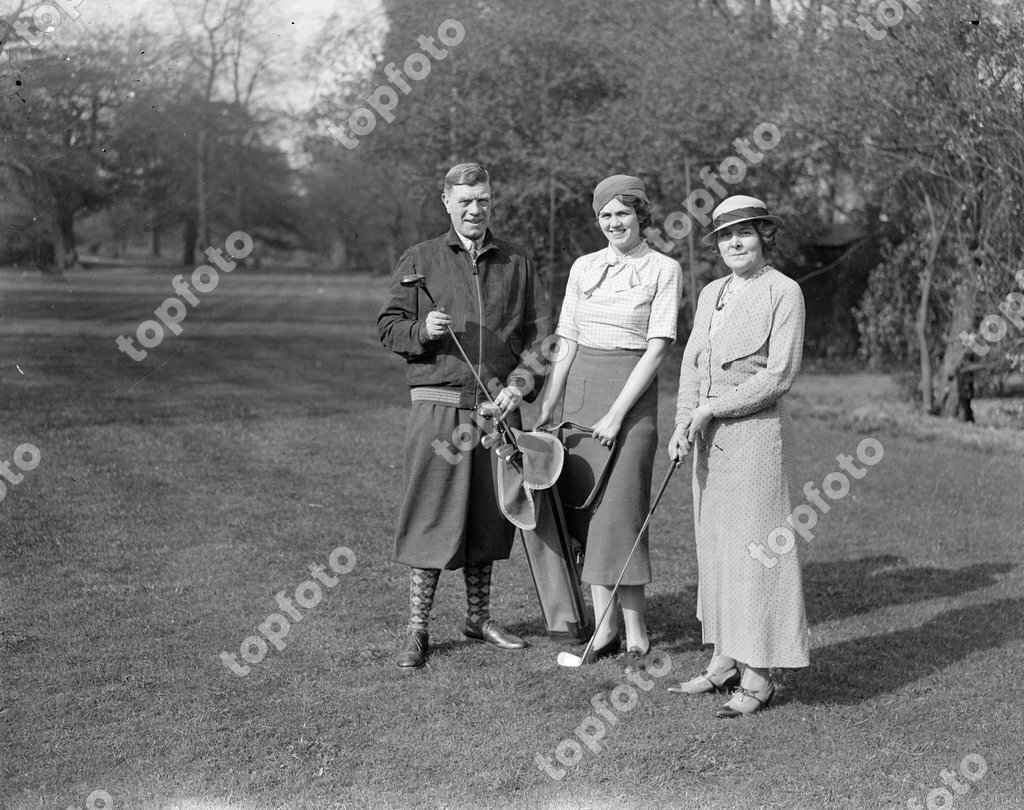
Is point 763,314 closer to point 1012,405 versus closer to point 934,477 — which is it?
point 934,477

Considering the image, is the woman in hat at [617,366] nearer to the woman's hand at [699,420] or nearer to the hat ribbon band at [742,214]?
the woman's hand at [699,420]

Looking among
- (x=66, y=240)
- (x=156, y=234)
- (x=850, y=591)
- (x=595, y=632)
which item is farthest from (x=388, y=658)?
(x=156, y=234)

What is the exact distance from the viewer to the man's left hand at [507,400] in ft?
15.6

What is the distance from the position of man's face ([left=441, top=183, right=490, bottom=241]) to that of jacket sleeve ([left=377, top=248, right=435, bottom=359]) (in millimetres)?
255

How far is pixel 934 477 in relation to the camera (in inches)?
384

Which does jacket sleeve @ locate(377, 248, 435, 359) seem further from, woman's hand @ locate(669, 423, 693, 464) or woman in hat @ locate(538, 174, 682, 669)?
woman's hand @ locate(669, 423, 693, 464)

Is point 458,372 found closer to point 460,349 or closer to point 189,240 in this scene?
point 460,349

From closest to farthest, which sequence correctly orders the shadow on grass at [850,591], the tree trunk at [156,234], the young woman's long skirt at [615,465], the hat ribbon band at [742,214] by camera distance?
the hat ribbon band at [742,214] → the young woman's long skirt at [615,465] → the shadow on grass at [850,591] → the tree trunk at [156,234]

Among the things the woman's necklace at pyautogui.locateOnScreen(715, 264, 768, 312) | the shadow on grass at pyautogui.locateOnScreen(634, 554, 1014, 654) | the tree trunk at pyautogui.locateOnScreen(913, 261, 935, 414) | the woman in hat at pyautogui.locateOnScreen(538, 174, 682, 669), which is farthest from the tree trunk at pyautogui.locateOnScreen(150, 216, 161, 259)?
the woman's necklace at pyautogui.locateOnScreen(715, 264, 768, 312)

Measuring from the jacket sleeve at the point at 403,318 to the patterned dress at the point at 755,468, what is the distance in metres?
1.19

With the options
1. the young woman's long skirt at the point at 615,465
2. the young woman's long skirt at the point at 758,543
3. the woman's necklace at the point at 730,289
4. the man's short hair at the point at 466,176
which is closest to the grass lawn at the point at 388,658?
the young woman's long skirt at the point at 758,543

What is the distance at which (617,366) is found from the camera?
4.83m

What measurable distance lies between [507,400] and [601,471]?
1.72 feet

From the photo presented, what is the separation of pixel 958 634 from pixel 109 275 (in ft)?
37.6
